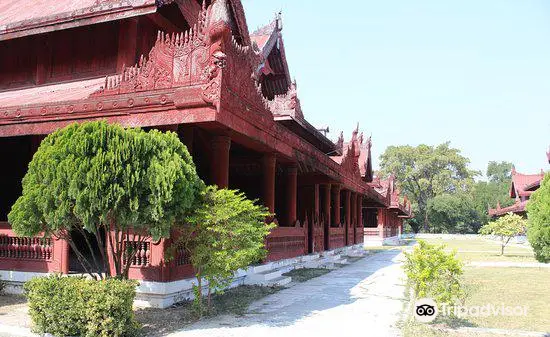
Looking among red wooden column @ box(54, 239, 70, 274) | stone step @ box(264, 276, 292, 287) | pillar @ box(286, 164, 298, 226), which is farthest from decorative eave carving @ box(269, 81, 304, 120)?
red wooden column @ box(54, 239, 70, 274)

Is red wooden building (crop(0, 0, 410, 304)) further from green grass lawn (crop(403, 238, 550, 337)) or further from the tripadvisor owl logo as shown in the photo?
green grass lawn (crop(403, 238, 550, 337))

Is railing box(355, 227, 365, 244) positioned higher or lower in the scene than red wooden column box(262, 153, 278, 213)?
lower

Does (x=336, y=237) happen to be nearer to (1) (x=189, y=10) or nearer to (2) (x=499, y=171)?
(1) (x=189, y=10)

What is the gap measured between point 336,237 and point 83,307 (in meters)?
17.8

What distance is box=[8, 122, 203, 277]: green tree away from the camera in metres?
6.50

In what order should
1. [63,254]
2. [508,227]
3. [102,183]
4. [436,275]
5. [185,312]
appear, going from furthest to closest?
[508,227] → [63,254] → [185,312] → [436,275] → [102,183]

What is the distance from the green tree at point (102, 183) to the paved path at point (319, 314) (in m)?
1.83

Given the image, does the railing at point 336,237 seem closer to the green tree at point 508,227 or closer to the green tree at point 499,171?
the green tree at point 508,227

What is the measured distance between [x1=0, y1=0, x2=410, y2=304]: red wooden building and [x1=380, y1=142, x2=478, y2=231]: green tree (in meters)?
75.3

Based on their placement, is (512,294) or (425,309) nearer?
(425,309)

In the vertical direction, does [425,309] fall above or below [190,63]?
below

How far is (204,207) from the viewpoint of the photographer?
766 cm

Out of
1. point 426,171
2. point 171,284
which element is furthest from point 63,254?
point 426,171

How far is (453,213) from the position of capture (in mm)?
78312
